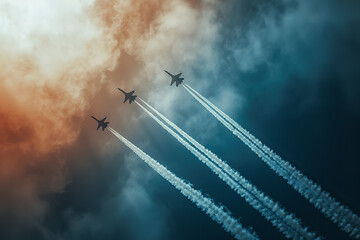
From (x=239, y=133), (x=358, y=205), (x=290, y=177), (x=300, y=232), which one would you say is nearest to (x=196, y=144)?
(x=239, y=133)

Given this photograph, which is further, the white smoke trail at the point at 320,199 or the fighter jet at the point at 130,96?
the fighter jet at the point at 130,96

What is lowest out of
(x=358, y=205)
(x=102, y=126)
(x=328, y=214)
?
(x=102, y=126)

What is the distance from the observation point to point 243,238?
184ft

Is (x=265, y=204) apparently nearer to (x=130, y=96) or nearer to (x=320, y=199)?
(x=320, y=199)

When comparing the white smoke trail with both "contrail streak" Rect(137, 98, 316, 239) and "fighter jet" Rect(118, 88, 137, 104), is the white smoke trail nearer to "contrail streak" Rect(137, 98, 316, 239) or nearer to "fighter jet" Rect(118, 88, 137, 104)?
"contrail streak" Rect(137, 98, 316, 239)

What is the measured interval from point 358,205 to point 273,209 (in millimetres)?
29953

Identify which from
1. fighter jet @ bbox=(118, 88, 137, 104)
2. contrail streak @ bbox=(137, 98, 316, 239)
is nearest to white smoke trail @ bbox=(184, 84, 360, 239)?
contrail streak @ bbox=(137, 98, 316, 239)

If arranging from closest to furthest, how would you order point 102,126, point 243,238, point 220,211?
point 243,238 < point 220,211 < point 102,126

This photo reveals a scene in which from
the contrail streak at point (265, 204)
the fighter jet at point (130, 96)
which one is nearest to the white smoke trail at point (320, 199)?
the contrail streak at point (265, 204)

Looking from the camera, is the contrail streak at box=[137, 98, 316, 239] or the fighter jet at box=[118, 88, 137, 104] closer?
the contrail streak at box=[137, 98, 316, 239]

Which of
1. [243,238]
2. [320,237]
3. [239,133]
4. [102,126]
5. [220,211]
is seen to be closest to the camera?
[320,237]

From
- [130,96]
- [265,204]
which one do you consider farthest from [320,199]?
[130,96]

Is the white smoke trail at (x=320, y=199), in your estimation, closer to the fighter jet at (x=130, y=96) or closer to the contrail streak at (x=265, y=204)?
the contrail streak at (x=265, y=204)

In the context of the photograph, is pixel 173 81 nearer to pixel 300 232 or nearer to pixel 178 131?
pixel 178 131
